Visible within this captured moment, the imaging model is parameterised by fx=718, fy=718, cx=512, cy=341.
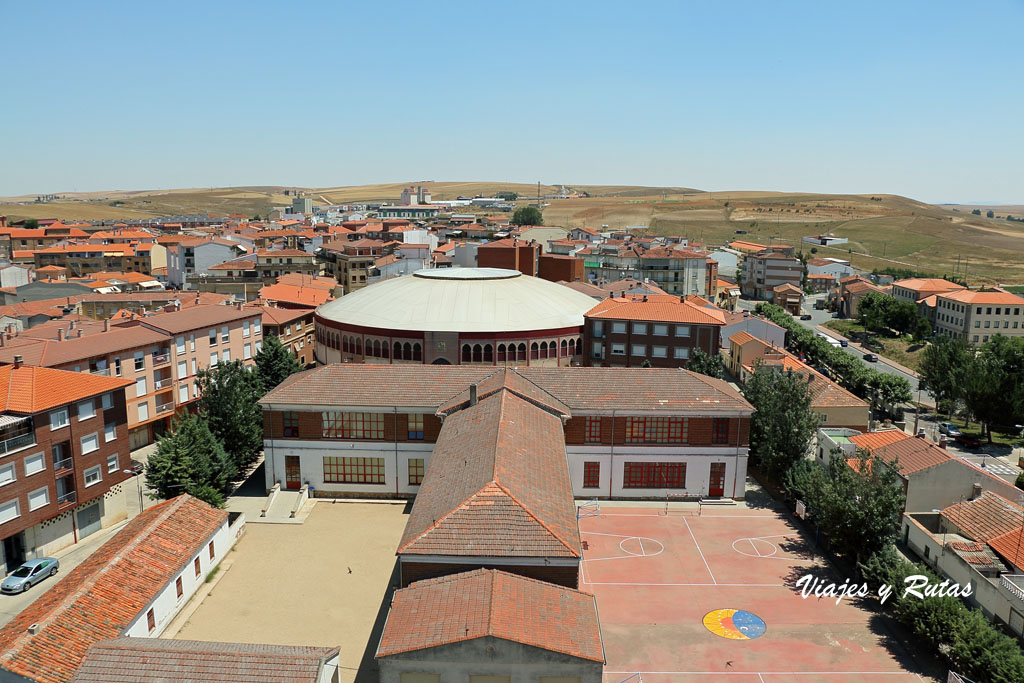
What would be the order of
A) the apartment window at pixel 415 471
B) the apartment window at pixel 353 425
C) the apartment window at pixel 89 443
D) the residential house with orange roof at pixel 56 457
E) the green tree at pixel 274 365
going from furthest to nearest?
the green tree at pixel 274 365 < the apartment window at pixel 415 471 < the apartment window at pixel 353 425 < the apartment window at pixel 89 443 < the residential house with orange roof at pixel 56 457

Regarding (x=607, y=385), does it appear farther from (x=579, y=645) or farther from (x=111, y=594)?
(x=111, y=594)

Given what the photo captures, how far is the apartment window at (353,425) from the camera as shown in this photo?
4691cm

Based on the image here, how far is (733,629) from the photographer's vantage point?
32.7 m

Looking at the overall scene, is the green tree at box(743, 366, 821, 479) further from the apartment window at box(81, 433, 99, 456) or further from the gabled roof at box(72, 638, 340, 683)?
the apartment window at box(81, 433, 99, 456)

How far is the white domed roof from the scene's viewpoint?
67.2m

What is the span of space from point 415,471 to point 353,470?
4.16 metres

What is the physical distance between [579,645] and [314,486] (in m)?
28.0

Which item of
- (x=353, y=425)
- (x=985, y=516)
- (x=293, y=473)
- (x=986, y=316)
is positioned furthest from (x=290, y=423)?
(x=986, y=316)

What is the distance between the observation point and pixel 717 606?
114 feet

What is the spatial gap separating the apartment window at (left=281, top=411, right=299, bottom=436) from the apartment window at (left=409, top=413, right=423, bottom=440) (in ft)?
24.7

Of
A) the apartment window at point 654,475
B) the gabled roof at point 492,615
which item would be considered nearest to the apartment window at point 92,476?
the gabled roof at point 492,615

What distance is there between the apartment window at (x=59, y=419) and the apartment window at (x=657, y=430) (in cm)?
3370

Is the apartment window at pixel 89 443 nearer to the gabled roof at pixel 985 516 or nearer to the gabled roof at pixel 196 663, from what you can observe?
the gabled roof at pixel 196 663

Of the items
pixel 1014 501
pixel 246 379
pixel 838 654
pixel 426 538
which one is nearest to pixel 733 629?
pixel 838 654
